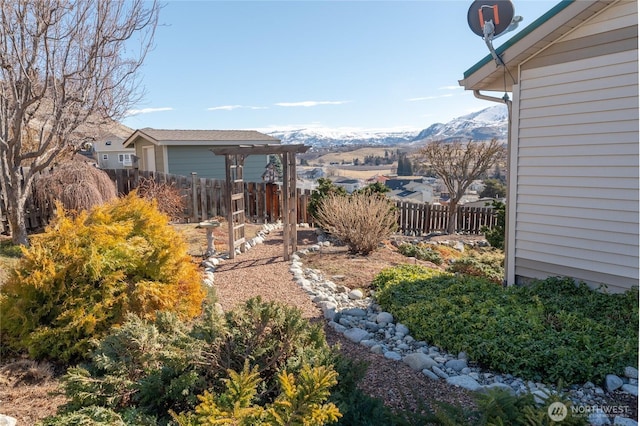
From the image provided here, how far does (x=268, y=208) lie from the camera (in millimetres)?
11523

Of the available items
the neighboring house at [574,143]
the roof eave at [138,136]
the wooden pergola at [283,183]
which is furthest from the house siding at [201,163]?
the neighboring house at [574,143]

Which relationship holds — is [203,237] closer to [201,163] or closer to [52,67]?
[52,67]

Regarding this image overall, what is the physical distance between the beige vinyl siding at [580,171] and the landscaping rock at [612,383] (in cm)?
173

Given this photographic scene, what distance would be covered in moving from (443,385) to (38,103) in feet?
22.9

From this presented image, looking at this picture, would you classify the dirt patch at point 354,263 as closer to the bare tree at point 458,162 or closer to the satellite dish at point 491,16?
the satellite dish at point 491,16

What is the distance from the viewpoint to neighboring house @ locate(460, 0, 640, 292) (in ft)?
13.6

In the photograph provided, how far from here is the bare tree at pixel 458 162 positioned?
479 inches

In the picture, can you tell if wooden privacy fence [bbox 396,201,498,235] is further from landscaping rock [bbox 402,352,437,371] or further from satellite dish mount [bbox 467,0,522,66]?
landscaping rock [bbox 402,352,437,371]

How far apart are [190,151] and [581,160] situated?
1418cm

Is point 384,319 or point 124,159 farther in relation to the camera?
point 124,159

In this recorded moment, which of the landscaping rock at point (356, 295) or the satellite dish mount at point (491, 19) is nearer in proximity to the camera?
the satellite dish mount at point (491, 19)


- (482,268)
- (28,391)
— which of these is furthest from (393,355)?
(482,268)

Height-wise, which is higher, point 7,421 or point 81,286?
point 81,286

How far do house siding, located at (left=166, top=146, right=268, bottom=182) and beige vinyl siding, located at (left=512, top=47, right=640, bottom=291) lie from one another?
40.4 feet
